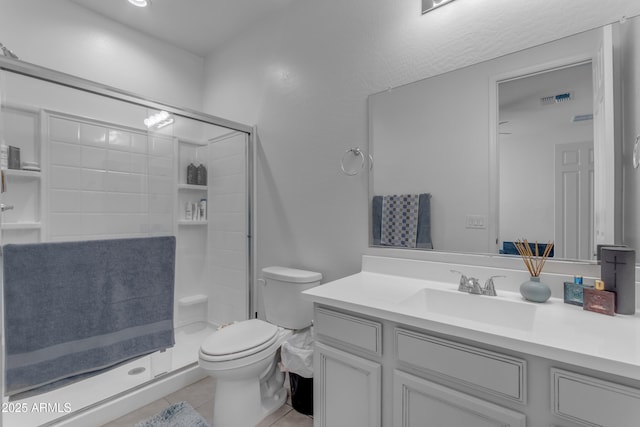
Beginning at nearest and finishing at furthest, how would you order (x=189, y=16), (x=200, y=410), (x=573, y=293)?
1. (x=573, y=293)
2. (x=200, y=410)
3. (x=189, y=16)

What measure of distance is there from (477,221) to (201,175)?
206 cm

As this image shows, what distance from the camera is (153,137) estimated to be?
193 centimetres

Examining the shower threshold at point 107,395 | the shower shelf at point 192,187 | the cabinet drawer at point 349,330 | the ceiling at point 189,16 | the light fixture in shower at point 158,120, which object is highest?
the ceiling at point 189,16

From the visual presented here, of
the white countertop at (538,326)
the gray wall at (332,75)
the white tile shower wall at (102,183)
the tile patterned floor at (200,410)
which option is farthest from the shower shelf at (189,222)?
the white countertop at (538,326)

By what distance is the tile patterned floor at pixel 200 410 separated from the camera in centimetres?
159

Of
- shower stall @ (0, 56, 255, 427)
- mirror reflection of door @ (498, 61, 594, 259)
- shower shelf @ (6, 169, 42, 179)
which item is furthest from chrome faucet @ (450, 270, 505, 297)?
shower shelf @ (6, 169, 42, 179)

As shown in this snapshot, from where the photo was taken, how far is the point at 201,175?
241 centimetres

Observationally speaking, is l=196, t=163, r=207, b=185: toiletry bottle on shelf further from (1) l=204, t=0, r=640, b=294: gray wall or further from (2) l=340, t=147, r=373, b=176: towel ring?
(2) l=340, t=147, r=373, b=176: towel ring

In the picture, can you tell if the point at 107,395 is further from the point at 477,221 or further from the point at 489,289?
the point at 477,221

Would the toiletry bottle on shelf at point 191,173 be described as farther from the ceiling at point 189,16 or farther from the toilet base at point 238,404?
the toilet base at point 238,404

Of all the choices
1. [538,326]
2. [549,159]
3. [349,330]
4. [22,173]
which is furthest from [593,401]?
[22,173]

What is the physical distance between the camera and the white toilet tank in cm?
180

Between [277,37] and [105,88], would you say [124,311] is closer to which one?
[105,88]

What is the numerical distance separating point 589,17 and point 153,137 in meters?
2.33
